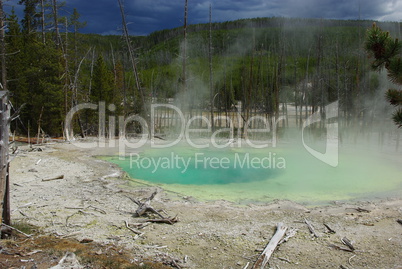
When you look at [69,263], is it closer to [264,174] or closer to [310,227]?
[310,227]

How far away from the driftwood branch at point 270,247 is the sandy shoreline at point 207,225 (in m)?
0.12

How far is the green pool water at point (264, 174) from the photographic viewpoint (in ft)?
31.7

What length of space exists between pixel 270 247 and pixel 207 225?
4.90 ft

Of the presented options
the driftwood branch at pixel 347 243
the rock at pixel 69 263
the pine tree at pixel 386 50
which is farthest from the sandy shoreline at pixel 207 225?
the pine tree at pixel 386 50

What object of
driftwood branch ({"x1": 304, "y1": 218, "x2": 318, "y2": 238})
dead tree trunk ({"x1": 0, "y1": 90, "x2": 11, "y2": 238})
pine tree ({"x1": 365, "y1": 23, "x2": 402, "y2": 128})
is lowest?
driftwood branch ({"x1": 304, "y1": 218, "x2": 318, "y2": 238})

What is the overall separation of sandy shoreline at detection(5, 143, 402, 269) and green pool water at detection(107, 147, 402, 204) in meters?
1.14

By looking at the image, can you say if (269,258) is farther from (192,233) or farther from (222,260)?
(192,233)

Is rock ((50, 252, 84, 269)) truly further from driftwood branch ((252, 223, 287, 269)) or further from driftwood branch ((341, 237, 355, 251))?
driftwood branch ((341, 237, 355, 251))

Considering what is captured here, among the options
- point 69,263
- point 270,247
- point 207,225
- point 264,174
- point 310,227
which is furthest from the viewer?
point 264,174

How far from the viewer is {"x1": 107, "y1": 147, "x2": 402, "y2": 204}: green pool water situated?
966 cm

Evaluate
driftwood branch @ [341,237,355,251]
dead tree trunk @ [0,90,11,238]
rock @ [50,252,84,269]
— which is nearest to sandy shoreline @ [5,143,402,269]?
driftwood branch @ [341,237,355,251]

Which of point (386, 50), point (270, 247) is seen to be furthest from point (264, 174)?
point (386, 50)

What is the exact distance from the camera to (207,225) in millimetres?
6695

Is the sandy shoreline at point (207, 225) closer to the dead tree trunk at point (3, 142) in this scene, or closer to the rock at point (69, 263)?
the rock at point (69, 263)
